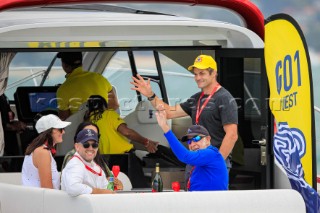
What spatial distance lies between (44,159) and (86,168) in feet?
1.65

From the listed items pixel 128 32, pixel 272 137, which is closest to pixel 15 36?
pixel 128 32

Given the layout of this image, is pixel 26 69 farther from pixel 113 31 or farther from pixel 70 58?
pixel 113 31

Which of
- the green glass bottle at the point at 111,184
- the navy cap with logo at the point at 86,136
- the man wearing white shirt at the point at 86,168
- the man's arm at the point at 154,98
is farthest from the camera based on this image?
the man's arm at the point at 154,98

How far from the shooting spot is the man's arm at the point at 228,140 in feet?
29.8

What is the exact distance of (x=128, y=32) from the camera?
973 cm

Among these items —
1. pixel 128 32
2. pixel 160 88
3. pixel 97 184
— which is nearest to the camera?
pixel 97 184

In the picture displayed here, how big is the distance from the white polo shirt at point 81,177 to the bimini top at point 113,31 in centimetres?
140

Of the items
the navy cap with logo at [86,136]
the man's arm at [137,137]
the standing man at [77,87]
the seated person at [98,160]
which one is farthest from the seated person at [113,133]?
the navy cap with logo at [86,136]

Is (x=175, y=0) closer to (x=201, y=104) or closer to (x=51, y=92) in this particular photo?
(x=201, y=104)

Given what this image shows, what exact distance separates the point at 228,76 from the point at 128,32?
1.04m

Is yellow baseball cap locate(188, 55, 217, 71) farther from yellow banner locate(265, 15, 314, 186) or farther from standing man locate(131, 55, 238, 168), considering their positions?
yellow banner locate(265, 15, 314, 186)

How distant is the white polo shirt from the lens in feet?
25.5

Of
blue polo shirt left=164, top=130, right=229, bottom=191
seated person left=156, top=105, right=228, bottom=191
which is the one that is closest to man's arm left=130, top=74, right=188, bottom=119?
seated person left=156, top=105, right=228, bottom=191

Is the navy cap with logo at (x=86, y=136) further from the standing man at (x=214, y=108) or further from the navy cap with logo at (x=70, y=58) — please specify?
the navy cap with logo at (x=70, y=58)
